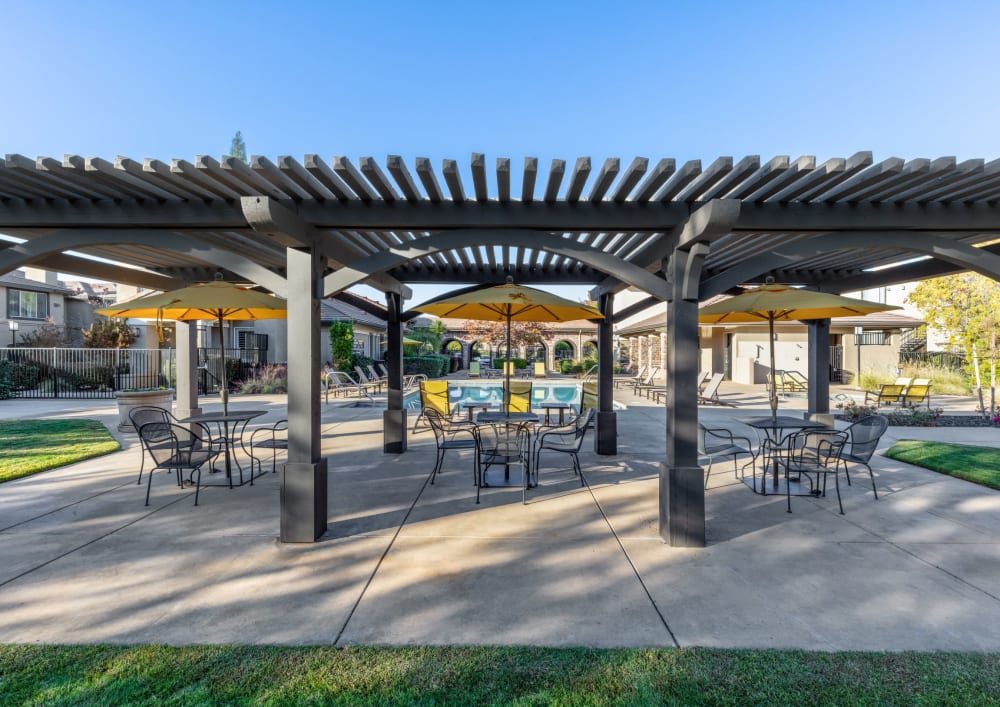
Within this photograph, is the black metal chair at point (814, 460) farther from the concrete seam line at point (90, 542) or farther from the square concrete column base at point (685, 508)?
the concrete seam line at point (90, 542)

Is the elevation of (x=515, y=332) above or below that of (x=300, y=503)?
above

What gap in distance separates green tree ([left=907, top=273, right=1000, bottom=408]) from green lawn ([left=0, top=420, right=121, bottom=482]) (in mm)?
18993

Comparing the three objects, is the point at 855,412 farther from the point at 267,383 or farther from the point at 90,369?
the point at 90,369

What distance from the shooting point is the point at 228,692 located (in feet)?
8.12

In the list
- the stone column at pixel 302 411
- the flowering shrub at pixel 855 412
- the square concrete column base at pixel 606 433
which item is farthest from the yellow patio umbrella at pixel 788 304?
the flowering shrub at pixel 855 412

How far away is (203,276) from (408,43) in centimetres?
737

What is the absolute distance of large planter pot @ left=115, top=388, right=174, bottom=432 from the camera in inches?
401

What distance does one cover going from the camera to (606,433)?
8.25m

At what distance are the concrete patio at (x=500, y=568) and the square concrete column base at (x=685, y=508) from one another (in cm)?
15

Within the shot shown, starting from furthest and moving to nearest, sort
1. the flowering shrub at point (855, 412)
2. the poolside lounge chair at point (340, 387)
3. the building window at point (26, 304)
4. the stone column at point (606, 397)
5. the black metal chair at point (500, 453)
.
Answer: the building window at point (26, 304) < the poolside lounge chair at point (340, 387) < the flowering shrub at point (855, 412) < the stone column at point (606, 397) < the black metal chair at point (500, 453)

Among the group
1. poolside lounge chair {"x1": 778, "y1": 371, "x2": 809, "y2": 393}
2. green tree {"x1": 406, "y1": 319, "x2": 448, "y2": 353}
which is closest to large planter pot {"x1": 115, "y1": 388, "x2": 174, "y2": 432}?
poolside lounge chair {"x1": 778, "y1": 371, "x2": 809, "y2": 393}

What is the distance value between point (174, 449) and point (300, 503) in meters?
2.76

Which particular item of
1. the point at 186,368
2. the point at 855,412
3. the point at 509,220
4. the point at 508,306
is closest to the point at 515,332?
the point at 855,412

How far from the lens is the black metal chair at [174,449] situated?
572 cm
